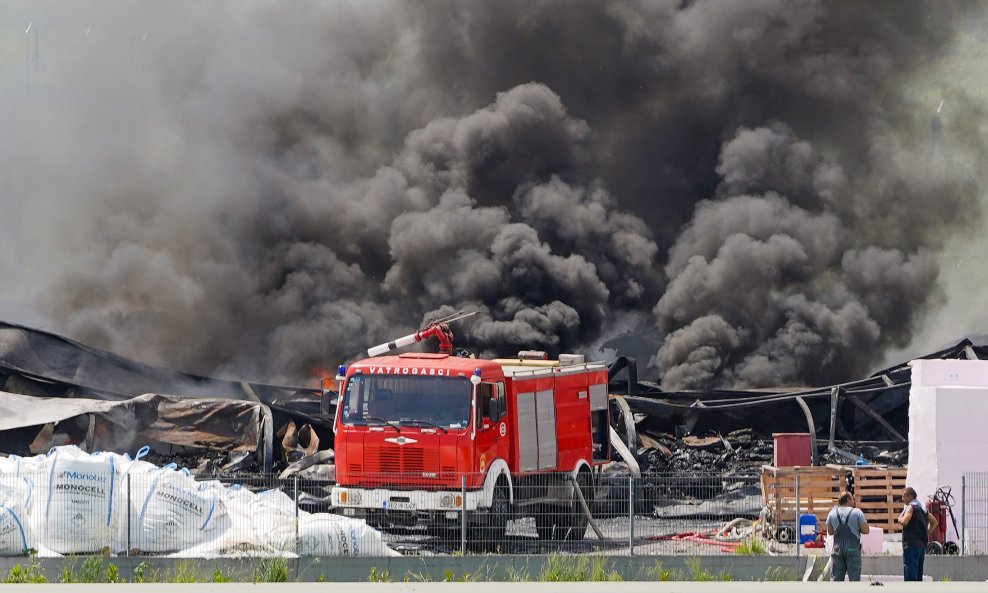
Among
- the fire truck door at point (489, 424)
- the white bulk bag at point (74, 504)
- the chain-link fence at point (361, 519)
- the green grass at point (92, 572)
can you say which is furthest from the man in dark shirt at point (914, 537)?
the white bulk bag at point (74, 504)

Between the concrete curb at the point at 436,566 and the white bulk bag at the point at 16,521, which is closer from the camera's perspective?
the concrete curb at the point at 436,566

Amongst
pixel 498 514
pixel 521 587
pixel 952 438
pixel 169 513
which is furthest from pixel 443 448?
pixel 952 438

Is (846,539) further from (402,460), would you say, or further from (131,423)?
(131,423)

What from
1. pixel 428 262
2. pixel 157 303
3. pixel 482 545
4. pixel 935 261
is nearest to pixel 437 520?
pixel 482 545

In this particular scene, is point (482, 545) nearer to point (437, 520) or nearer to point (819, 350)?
point (437, 520)

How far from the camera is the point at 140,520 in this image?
1324 cm

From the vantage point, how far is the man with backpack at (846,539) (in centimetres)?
1154

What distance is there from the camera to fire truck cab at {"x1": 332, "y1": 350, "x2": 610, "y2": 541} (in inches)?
603

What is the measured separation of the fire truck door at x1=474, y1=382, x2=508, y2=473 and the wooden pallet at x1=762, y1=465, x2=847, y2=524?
139 inches

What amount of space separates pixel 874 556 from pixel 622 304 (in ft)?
103

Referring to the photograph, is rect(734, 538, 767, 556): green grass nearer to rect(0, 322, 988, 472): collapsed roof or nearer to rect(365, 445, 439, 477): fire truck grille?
rect(365, 445, 439, 477): fire truck grille

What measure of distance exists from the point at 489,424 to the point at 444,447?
756 millimetres

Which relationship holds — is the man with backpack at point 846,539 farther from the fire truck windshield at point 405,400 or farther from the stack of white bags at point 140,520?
the fire truck windshield at point 405,400

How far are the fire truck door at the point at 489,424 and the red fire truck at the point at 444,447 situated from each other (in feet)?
0.04
